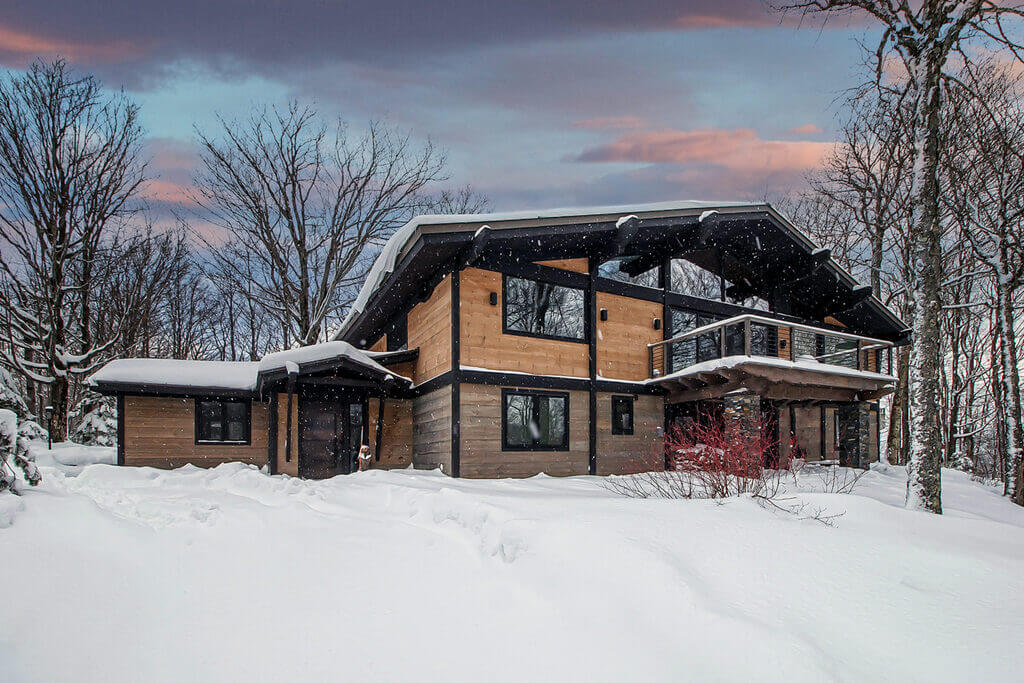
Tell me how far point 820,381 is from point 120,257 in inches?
846

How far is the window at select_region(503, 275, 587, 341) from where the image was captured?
39.1 ft

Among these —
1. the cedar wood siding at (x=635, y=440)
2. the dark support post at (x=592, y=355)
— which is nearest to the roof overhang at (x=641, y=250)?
the dark support post at (x=592, y=355)

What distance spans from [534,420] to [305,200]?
583 inches

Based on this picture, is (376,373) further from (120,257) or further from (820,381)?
(120,257)

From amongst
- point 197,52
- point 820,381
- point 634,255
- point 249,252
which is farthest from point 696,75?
point 249,252

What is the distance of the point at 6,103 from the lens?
54.0ft

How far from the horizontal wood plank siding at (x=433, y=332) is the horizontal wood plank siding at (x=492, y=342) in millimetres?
351

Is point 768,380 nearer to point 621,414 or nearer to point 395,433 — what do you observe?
point 621,414

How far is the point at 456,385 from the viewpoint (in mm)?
10992

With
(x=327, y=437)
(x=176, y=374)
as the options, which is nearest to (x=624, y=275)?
(x=327, y=437)

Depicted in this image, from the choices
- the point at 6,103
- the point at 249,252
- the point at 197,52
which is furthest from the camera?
the point at 249,252

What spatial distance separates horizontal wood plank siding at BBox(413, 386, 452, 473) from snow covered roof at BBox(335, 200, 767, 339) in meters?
2.77

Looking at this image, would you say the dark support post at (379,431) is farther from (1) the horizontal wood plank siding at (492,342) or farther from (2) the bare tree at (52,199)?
(2) the bare tree at (52,199)

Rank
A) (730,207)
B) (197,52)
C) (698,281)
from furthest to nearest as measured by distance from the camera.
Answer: (698,281)
(730,207)
(197,52)
